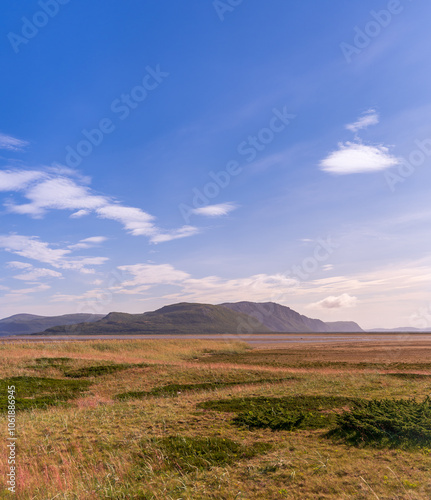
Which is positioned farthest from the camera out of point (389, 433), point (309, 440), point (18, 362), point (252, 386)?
point (18, 362)

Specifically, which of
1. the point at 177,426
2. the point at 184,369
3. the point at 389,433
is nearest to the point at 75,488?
the point at 177,426

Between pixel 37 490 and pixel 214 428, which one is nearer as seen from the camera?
pixel 37 490

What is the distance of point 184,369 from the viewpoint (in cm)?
3531

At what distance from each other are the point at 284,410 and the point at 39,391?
18606mm

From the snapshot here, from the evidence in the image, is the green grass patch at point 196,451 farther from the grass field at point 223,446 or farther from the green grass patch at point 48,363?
the green grass patch at point 48,363

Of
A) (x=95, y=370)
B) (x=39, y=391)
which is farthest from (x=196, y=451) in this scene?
(x=95, y=370)

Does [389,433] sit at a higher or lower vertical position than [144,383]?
higher

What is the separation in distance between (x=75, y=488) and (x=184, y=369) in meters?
26.7

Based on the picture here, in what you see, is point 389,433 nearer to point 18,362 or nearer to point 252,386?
point 252,386

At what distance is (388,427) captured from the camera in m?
12.1

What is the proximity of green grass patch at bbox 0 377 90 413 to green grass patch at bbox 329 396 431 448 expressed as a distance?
54.7 feet

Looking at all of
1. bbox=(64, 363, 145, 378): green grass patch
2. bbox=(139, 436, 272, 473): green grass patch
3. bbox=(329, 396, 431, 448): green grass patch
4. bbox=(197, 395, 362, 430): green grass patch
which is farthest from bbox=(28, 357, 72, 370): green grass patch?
bbox=(329, 396, 431, 448): green grass patch

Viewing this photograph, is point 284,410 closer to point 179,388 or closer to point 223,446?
point 223,446

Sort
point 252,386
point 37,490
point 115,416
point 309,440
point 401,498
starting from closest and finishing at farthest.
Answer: point 401,498 < point 37,490 < point 309,440 < point 115,416 < point 252,386
